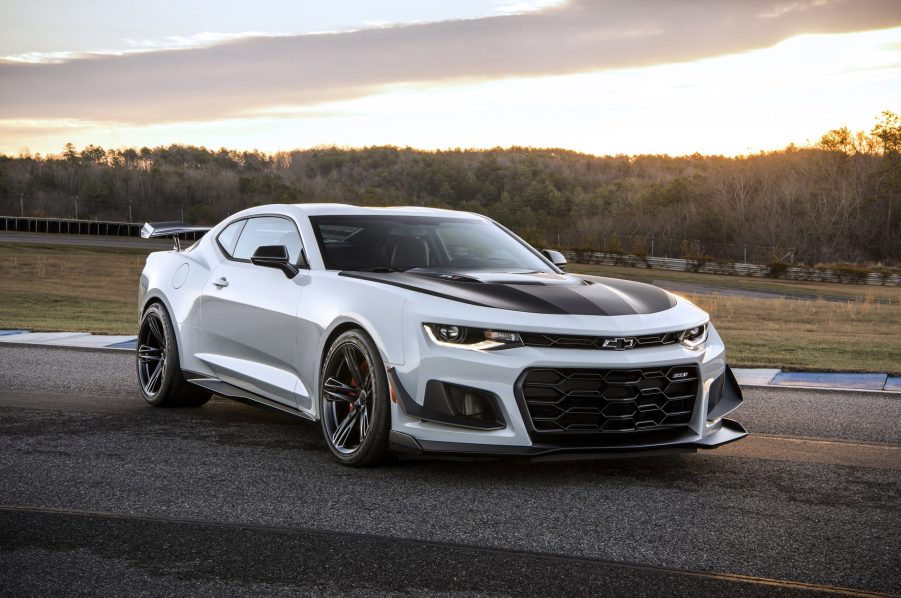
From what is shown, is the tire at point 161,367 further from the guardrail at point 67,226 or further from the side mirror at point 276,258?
the guardrail at point 67,226

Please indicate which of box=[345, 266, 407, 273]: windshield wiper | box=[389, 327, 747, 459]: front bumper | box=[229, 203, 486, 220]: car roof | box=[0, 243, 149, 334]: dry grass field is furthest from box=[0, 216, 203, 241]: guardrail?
box=[389, 327, 747, 459]: front bumper

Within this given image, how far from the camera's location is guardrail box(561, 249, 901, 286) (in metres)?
51.5

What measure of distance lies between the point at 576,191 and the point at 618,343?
100 meters

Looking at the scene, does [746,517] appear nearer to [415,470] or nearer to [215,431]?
[415,470]

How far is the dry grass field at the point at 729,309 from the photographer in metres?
13.7

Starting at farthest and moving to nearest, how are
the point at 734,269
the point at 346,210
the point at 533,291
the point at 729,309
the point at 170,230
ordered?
1. the point at 734,269
2. the point at 729,309
3. the point at 170,230
4. the point at 346,210
5. the point at 533,291

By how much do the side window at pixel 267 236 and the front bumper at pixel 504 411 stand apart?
1.73 metres

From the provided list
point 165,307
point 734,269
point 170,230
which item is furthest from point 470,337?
point 734,269

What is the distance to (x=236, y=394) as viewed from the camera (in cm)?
701

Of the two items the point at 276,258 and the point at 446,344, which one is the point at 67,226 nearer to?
the point at 276,258

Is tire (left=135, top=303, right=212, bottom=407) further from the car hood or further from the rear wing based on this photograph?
the car hood

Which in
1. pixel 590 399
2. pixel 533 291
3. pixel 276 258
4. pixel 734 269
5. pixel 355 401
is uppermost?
pixel 276 258

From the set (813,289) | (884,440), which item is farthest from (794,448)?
(813,289)

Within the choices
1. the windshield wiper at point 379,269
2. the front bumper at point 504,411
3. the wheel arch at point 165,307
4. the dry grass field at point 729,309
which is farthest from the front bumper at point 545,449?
the dry grass field at point 729,309
